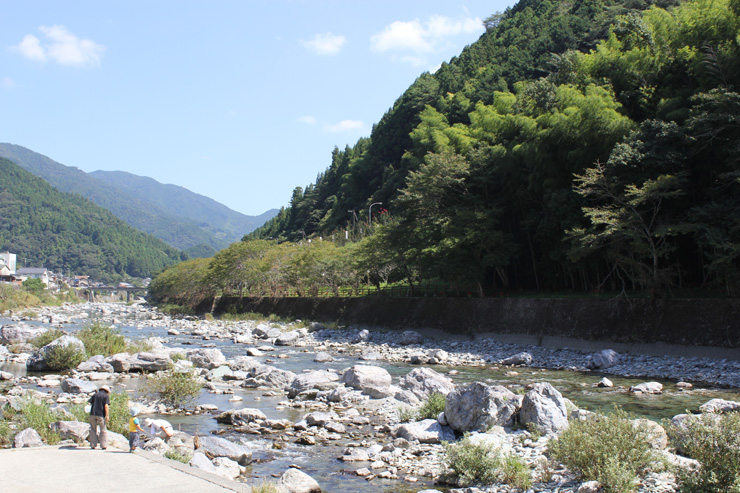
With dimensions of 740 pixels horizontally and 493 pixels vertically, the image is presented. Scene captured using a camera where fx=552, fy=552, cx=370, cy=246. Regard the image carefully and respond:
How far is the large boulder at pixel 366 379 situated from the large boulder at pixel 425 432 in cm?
460

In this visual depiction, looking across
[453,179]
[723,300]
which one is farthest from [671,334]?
[453,179]

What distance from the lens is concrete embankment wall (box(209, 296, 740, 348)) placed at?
21.9 meters

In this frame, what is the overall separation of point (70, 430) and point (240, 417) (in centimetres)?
387

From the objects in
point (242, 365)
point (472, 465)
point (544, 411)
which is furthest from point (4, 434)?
point (242, 365)

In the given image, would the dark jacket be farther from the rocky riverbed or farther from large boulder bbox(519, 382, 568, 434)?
large boulder bbox(519, 382, 568, 434)

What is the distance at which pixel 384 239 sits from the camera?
4128cm

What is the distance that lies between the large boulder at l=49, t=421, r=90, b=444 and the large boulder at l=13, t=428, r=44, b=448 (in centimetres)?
50

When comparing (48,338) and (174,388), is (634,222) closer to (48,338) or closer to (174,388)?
(174,388)

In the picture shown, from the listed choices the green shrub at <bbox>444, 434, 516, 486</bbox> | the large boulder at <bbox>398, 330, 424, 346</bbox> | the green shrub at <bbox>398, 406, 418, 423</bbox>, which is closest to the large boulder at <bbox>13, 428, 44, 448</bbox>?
the green shrub at <bbox>444, 434, 516, 486</bbox>

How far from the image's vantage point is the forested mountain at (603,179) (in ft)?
76.4

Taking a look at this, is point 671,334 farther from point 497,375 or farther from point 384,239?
point 384,239

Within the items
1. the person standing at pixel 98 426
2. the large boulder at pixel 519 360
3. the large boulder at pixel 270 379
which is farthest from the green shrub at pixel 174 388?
the large boulder at pixel 519 360

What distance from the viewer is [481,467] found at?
8.55 meters

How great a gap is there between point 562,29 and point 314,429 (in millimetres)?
68295
